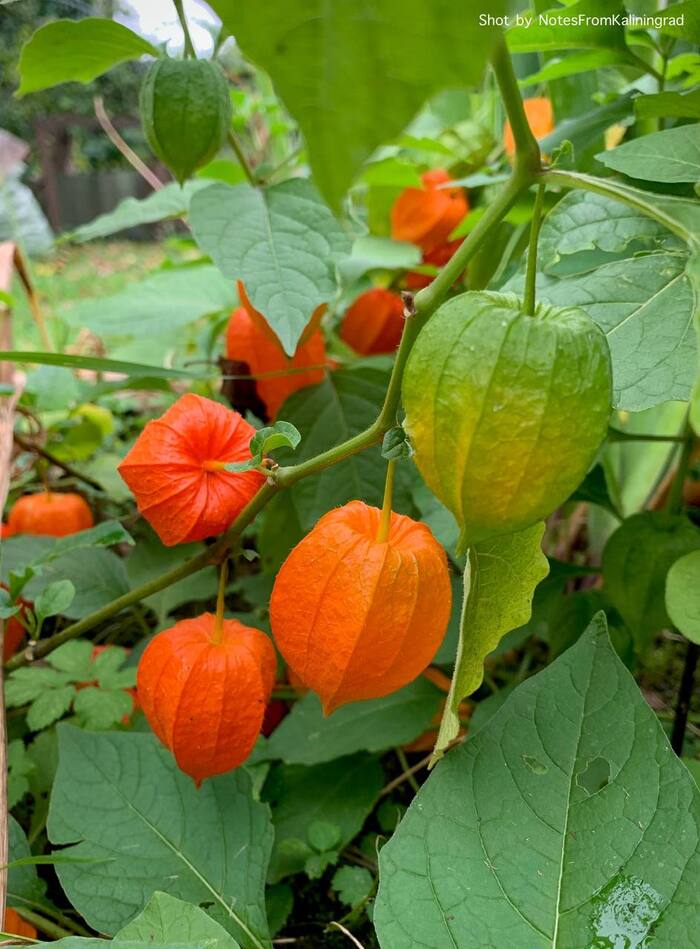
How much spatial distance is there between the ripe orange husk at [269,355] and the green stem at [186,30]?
0.22 metres

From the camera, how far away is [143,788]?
23.1 inches

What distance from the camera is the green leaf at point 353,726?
69 centimetres

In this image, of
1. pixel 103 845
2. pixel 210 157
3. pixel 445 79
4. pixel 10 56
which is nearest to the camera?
pixel 445 79

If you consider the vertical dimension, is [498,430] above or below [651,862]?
above

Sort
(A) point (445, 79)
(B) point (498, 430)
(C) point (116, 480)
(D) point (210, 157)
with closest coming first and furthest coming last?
(A) point (445, 79) < (B) point (498, 430) < (D) point (210, 157) < (C) point (116, 480)

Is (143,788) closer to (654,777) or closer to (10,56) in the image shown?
(654,777)

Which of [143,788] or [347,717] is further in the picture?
[347,717]

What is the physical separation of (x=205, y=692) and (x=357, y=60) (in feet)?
1.41

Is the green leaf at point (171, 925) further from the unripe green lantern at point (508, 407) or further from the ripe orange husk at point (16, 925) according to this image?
the unripe green lantern at point (508, 407)

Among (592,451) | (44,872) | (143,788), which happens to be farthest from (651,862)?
(44,872)

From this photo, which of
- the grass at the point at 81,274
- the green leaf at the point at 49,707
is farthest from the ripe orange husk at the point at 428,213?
the grass at the point at 81,274

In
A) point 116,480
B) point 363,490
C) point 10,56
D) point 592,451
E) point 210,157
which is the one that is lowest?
point 116,480

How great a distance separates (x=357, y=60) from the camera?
18 centimetres

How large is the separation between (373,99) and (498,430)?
183 millimetres
